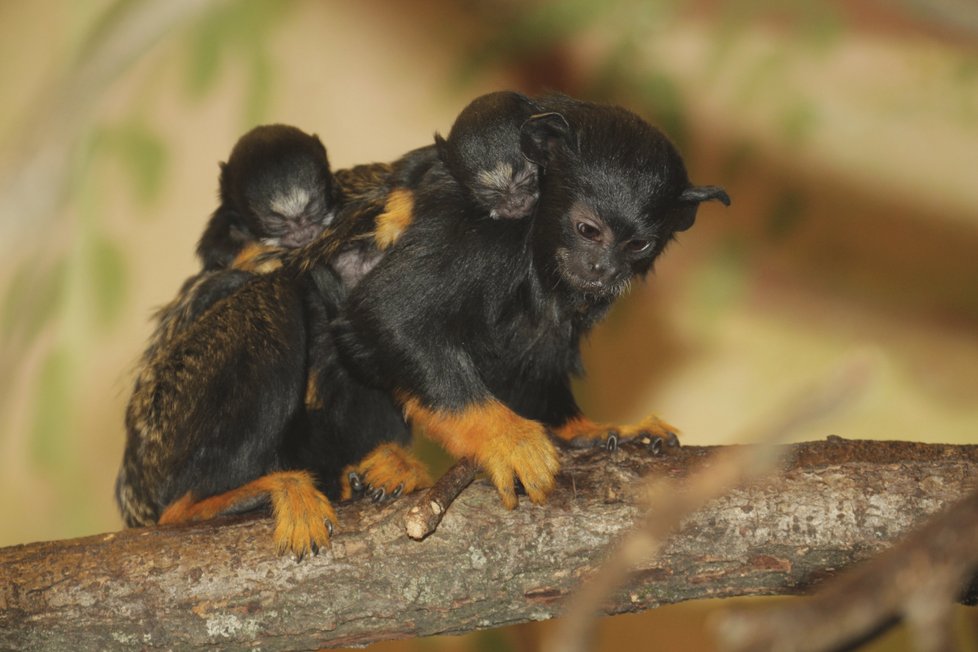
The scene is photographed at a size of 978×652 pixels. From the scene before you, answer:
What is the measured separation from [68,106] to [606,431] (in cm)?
373

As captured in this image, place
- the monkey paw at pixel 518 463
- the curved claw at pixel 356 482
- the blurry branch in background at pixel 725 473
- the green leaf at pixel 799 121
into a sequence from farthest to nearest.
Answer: the green leaf at pixel 799 121 < the curved claw at pixel 356 482 < the monkey paw at pixel 518 463 < the blurry branch in background at pixel 725 473

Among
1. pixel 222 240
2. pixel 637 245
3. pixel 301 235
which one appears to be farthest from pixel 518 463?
pixel 222 240

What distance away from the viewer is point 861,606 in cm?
166

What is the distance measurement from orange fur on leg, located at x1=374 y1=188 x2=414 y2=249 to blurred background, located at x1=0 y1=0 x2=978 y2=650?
122 inches

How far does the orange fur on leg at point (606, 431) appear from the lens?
445 cm

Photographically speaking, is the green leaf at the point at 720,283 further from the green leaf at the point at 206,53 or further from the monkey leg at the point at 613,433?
the green leaf at the point at 206,53

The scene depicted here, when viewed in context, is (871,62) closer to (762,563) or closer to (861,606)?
(762,563)

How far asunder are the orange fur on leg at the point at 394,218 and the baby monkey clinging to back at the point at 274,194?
62 cm

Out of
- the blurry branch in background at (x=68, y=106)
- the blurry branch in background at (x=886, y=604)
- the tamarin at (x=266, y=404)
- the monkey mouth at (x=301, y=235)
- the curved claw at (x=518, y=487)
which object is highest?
the blurry branch in background at (x=68, y=106)

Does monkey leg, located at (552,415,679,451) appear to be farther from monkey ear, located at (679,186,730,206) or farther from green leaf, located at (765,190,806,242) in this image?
green leaf, located at (765,190,806,242)

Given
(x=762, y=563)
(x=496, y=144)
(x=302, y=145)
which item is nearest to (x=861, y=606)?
(x=762, y=563)

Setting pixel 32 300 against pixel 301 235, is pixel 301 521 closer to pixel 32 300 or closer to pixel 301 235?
pixel 301 235

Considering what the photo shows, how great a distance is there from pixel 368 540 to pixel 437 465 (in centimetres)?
370

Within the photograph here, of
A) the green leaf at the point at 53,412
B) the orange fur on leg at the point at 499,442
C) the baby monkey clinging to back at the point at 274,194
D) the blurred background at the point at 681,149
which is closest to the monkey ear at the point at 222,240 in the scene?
the baby monkey clinging to back at the point at 274,194
